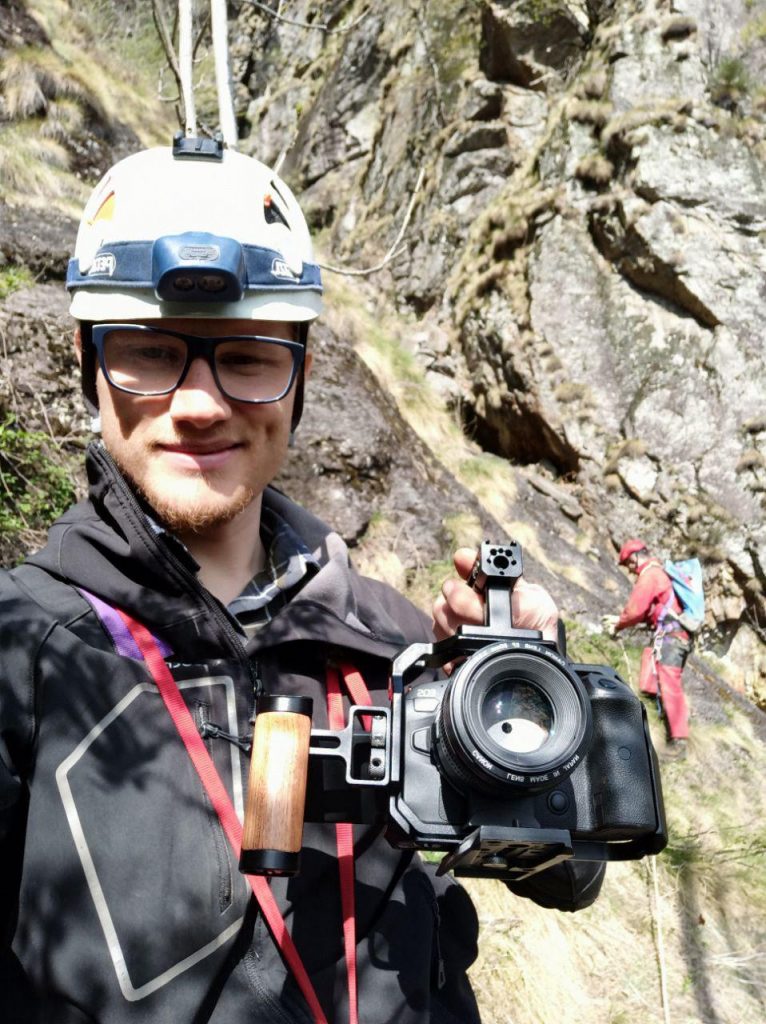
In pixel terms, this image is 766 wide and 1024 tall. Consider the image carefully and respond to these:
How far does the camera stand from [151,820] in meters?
1.30

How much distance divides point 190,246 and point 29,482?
406 centimetres

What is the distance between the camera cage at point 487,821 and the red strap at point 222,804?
20 centimetres

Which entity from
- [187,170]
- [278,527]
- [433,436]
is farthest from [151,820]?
[433,436]

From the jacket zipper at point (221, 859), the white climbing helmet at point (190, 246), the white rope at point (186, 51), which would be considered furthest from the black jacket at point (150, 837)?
the white rope at point (186, 51)

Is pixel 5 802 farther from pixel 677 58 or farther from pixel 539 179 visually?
pixel 677 58

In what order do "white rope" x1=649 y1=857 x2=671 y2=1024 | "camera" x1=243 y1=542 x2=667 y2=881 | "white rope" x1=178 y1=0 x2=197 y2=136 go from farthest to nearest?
"white rope" x1=178 y1=0 x2=197 y2=136 → "white rope" x1=649 y1=857 x2=671 y2=1024 → "camera" x1=243 y1=542 x2=667 y2=881

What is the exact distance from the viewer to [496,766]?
1239 mm

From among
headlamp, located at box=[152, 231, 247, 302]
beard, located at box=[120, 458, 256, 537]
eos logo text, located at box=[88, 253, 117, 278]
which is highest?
eos logo text, located at box=[88, 253, 117, 278]

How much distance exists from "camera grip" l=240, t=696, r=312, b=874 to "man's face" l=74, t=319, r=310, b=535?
55cm

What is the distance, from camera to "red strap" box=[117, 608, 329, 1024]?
1.32 meters

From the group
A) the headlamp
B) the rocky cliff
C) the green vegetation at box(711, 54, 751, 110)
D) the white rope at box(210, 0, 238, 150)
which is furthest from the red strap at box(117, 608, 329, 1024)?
the green vegetation at box(711, 54, 751, 110)

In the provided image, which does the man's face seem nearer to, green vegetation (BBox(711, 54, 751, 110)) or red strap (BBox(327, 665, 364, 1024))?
red strap (BBox(327, 665, 364, 1024))

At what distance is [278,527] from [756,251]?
35.5 feet

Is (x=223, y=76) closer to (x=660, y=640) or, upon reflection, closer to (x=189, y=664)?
(x=189, y=664)
